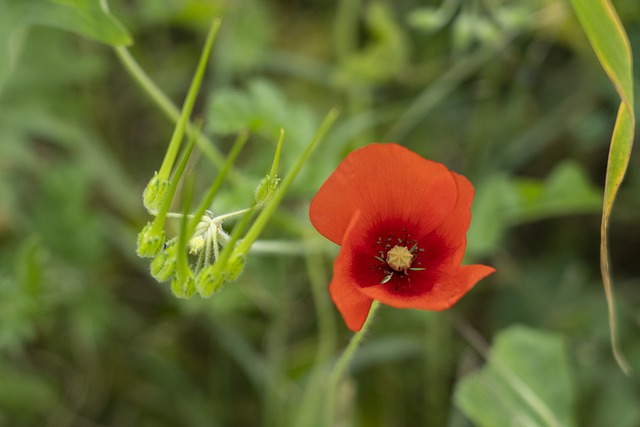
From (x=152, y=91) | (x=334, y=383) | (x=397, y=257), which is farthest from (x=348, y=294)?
(x=152, y=91)

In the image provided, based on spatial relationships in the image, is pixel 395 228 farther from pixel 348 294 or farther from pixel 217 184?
pixel 217 184

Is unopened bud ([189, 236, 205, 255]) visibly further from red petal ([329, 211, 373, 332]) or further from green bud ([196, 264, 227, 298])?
red petal ([329, 211, 373, 332])

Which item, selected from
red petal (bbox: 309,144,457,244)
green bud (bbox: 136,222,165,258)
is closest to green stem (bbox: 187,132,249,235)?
green bud (bbox: 136,222,165,258)

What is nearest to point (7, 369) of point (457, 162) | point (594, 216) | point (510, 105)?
point (457, 162)

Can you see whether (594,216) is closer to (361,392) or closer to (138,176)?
(361,392)

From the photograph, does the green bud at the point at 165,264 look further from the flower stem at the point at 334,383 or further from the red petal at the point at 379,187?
the flower stem at the point at 334,383
